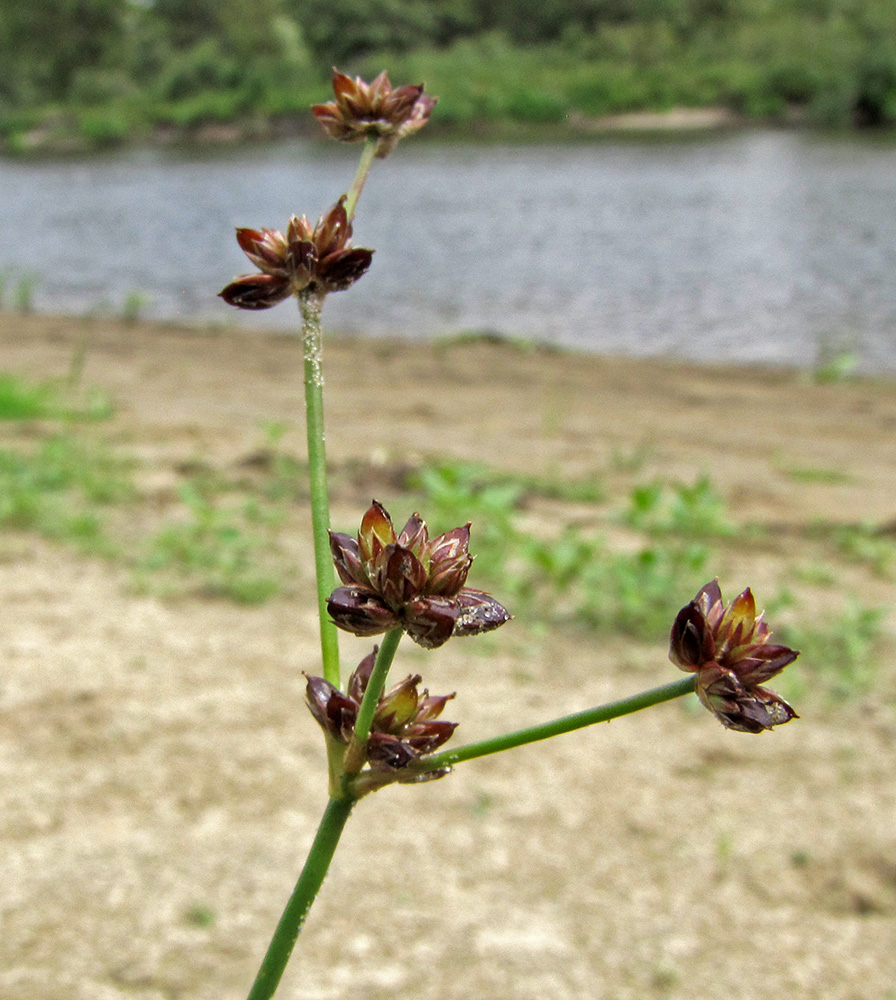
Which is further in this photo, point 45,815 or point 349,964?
point 45,815

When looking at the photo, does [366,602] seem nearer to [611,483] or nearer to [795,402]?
[611,483]

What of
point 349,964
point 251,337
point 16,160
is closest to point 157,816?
point 349,964

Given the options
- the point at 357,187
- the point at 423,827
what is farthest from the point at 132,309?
the point at 357,187

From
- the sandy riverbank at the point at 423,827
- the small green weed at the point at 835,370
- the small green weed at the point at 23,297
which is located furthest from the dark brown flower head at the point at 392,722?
the small green weed at the point at 23,297

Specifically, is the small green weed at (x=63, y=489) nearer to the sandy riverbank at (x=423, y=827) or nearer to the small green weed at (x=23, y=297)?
the sandy riverbank at (x=423, y=827)

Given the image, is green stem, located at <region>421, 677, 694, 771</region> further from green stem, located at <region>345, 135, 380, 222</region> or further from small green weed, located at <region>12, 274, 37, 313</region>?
small green weed, located at <region>12, 274, 37, 313</region>

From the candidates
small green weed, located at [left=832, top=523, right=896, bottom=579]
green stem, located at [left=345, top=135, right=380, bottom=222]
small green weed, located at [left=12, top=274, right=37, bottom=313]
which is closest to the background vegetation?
small green weed, located at [left=12, top=274, right=37, bottom=313]

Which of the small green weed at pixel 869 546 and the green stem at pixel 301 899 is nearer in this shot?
the green stem at pixel 301 899

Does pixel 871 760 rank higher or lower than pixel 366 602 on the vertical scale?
lower
